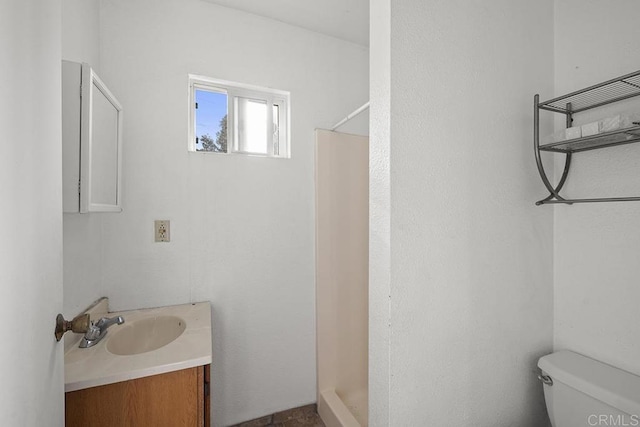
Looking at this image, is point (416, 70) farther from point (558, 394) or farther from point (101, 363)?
point (101, 363)

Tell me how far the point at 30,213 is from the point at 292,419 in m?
1.80

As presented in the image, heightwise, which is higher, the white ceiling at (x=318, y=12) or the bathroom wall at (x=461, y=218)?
the white ceiling at (x=318, y=12)

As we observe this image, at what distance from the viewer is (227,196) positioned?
65.0 inches

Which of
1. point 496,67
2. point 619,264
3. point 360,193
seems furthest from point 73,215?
point 619,264

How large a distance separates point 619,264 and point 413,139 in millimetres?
819

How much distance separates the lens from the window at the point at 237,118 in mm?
1668

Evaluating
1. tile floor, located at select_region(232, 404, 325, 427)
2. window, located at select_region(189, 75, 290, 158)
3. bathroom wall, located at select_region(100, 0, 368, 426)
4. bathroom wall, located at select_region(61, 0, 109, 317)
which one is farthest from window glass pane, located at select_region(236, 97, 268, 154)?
tile floor, located at select_region(232, 404, 325, 427)

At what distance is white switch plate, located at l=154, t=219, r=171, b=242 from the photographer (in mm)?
1506

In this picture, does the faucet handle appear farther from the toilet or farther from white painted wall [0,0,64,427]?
the toilet

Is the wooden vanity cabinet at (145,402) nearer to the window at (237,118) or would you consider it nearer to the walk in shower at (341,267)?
the walk in shower at (341,267)

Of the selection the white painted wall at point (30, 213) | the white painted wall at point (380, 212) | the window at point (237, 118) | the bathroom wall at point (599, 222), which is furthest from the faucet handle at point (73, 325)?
the bathroom wall at point (599, 222)

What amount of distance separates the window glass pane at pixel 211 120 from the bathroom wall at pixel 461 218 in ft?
3.91

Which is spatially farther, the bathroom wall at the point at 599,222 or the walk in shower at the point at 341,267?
the walk in shower at the point at 341,267

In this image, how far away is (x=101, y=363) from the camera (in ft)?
3.17
